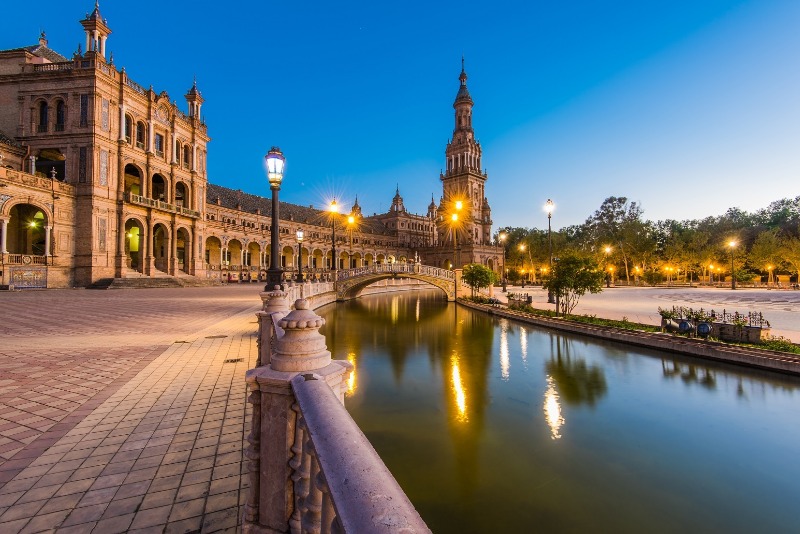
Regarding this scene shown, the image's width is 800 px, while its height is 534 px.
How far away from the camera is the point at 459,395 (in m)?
11.3

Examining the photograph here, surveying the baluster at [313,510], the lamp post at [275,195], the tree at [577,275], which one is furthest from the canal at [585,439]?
the tree at [577,275]

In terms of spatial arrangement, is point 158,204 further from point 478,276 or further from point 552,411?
point 552,411

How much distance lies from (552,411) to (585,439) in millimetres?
1597

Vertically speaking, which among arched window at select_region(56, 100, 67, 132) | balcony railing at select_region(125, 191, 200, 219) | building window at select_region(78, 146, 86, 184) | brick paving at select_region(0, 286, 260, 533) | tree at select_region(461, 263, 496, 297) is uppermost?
arched window at select_region(56, 100, 67, 132)

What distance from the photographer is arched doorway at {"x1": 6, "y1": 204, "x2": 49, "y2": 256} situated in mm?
31766

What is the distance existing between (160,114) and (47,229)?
1706 centimetres

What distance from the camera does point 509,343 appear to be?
1841 centimetres

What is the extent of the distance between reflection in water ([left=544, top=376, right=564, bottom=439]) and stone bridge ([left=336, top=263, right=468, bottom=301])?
26891 mm

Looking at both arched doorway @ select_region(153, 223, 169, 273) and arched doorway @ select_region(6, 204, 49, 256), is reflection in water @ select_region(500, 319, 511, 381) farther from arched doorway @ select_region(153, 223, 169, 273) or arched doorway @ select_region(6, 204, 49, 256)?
arched doorway @ select_region(6, 204, 49, 256)

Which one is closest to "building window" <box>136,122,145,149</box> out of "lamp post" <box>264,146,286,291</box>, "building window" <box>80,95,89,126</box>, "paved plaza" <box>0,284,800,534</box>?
"building window" <box>80,95,89,126</box>

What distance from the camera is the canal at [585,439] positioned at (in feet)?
20.2

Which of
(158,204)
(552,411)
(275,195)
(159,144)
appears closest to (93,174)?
(158,204)

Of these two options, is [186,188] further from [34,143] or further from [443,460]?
[443,460]

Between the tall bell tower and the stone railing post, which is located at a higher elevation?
the tall bell tower
